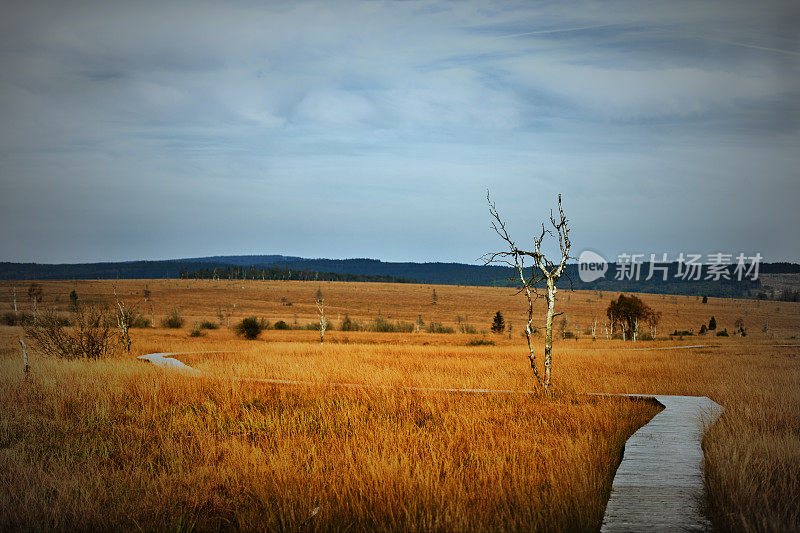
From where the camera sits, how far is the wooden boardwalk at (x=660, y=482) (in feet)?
15.8

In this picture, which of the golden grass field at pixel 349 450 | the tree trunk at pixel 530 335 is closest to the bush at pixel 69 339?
the golden grass field at pixel 349 450

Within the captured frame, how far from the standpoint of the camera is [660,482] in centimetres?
582

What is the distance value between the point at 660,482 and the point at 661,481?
0.04 meters

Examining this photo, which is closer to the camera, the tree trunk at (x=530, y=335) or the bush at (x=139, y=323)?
the tree trunk at (x=530, y=335)

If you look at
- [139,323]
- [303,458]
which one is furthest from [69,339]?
[139,323]

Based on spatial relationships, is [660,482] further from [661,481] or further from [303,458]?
[303,458]

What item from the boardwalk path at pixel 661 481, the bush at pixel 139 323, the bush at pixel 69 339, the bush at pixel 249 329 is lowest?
the bush at pixel 139 323

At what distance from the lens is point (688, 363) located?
69.2 feet

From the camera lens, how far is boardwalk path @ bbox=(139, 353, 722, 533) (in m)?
4.81

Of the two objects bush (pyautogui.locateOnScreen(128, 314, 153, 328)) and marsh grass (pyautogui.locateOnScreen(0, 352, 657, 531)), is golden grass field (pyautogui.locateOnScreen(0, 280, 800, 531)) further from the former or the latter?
bush (pyautogui.locateOnScreen(128, 314, 153, 328))

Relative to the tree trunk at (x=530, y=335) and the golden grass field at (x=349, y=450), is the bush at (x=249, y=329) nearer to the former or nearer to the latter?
the golden grass field at (x=349, y=450)

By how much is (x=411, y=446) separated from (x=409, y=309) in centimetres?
10214

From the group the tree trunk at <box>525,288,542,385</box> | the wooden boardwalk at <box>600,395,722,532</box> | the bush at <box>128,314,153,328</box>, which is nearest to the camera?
the wooden boardwalk at <box>600,395,722,532</box>

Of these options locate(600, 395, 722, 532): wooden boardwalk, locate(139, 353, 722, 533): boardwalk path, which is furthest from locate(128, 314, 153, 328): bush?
locate(600, 395, 722, 532): wooden boardwalk
